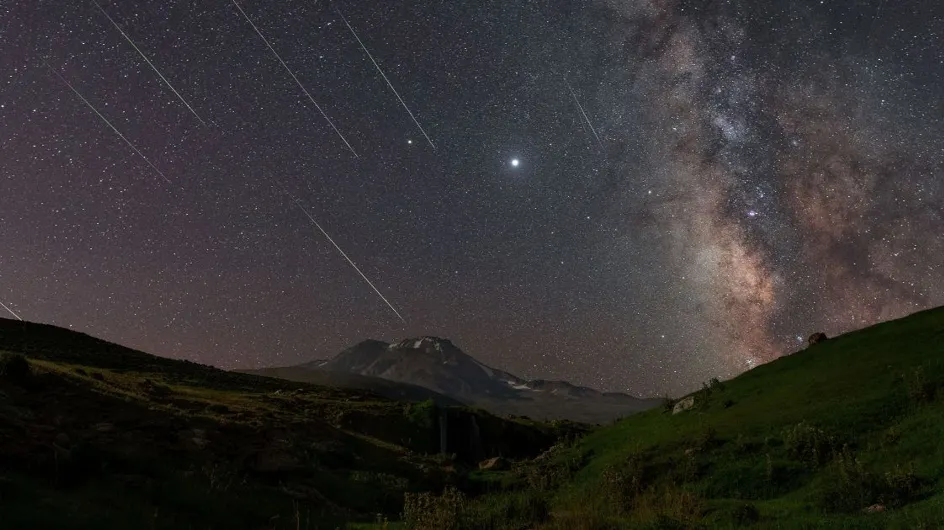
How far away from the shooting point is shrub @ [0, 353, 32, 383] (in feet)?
53.9

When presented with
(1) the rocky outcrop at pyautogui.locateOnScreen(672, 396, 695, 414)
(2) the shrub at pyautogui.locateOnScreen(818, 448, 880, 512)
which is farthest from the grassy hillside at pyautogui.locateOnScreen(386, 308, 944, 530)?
(1) the rocky outcrop at pyautogui.locateOnScreen(672, 396, 695, 414)

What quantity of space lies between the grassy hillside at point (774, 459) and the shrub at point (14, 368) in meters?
12.7

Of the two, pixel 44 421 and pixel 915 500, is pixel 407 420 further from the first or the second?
pixel 915 500

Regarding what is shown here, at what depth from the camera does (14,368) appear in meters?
16.8

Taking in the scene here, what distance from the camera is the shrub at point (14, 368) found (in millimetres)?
16422

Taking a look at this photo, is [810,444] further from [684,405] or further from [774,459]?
[684,405]

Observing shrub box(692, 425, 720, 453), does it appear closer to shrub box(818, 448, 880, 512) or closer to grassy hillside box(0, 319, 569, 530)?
shrub box(818, 448, 880, 512)

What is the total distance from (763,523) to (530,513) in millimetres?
4912

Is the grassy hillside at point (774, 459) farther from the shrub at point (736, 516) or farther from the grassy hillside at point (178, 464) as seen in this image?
the grassy hillside at point (178, 464)

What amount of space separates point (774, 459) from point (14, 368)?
24.4 meters

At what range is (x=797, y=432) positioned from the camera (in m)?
19.9

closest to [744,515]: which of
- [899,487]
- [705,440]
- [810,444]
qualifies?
[899,487]

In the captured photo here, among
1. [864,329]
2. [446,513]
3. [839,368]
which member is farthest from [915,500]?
[864,329]

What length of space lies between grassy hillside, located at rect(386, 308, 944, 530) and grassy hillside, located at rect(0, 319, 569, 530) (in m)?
3.60
